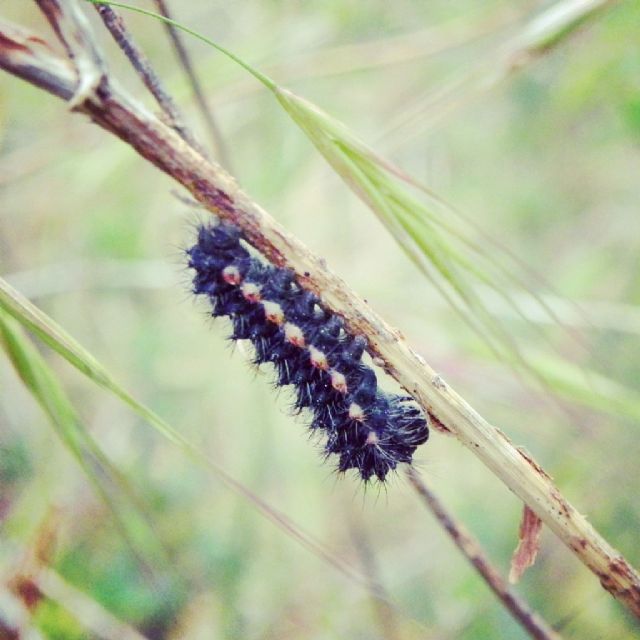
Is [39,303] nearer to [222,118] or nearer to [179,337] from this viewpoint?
[179,337]

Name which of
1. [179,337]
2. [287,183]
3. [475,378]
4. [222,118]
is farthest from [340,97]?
[475,378]

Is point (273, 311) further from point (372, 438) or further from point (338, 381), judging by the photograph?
point (372, 438)

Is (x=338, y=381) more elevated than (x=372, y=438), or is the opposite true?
(x=338, y=381)

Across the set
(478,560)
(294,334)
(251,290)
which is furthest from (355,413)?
(478,560)

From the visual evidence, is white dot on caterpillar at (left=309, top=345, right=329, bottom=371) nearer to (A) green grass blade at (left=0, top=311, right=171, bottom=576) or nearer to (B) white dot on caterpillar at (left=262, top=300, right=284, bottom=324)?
(B) white dot on caterpillar at (left=262, top=300, right=284, bottom=324)

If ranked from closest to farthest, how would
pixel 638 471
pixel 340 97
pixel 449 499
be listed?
pixel 638 471, pixel 449 499, pixel 340 97

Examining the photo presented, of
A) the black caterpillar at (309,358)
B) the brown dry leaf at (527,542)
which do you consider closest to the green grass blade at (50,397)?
the black caterpillar at (309,358)
